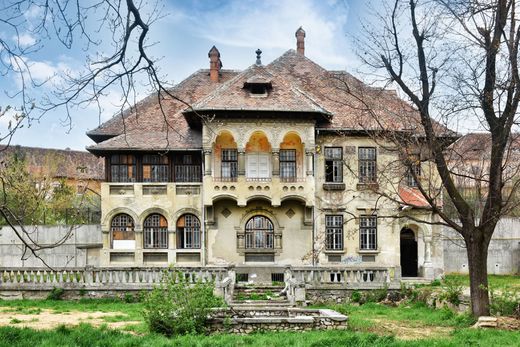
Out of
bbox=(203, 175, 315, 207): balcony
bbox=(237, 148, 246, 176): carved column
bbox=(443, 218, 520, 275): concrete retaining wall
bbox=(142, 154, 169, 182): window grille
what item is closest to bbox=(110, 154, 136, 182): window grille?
bbox=(142, 154, 169, 182): window grille

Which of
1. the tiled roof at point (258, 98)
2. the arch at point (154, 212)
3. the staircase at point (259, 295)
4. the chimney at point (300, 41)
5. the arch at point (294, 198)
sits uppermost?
the chimney at point (300, 41)

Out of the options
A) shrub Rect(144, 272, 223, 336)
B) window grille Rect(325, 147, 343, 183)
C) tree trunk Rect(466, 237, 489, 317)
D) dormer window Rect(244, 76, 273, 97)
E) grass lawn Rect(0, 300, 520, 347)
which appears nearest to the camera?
grass lawn Rect(0, 300, 520, 347)

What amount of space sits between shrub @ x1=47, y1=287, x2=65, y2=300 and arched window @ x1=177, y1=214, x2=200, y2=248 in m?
7.58

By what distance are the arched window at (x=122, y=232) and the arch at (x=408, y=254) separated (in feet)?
49.3

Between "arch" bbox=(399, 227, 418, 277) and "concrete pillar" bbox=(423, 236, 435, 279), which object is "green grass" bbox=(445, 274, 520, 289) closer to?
"concrete pillar" bbox=(423, 236, 435, 279)

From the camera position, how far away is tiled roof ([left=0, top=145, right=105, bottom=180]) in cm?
6569

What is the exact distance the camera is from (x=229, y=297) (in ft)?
65.2

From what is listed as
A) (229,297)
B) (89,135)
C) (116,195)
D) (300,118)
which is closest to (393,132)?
(229,297)

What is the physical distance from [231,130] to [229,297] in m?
10.1

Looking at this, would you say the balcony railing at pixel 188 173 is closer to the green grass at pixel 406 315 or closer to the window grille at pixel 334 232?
the window grille at pixel 334 232

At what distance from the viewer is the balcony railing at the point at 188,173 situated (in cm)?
2898

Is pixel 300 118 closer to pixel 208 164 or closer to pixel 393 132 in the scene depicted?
pixel 208 164

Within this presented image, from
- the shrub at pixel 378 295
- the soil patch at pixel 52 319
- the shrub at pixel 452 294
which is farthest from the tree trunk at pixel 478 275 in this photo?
the soil patch at pixel 52 319

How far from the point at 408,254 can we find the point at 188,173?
13.5 metres
